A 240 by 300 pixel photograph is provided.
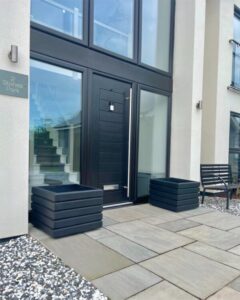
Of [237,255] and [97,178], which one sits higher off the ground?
[97,178]

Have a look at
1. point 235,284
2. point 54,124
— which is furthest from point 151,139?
point 235,284

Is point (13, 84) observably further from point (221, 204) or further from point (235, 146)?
point (235, 146)

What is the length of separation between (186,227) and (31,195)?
221 centimetres

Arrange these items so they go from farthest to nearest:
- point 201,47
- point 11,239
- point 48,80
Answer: point 201,47 → point 48,80 → point 11,239

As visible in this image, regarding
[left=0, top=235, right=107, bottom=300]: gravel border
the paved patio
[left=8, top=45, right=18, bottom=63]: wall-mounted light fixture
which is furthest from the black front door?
[left=0, top=235, right=107, bottom=300]: gravel border

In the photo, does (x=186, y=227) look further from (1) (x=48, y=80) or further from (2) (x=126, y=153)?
(1) (x=48, y=80)

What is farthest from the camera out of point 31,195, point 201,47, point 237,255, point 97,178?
point 201,47

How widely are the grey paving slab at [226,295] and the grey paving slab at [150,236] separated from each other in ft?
2.76

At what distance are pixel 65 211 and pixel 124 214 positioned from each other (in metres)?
1.39

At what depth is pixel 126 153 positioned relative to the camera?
4934mm

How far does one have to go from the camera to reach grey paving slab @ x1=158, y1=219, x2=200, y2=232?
12.1 ft

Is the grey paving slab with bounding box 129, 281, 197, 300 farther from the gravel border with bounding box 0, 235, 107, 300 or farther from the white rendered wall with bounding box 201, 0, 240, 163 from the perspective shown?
the white rendered wall with bounding box 201, 0, 240, 163

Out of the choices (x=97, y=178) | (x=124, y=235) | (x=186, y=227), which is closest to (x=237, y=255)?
(x=186, y=227)

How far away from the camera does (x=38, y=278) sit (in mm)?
2223
